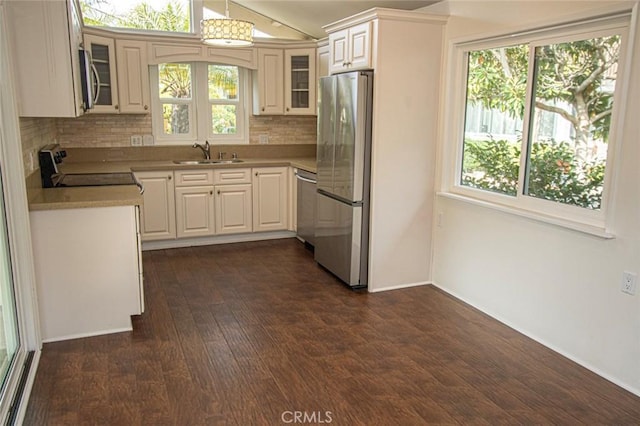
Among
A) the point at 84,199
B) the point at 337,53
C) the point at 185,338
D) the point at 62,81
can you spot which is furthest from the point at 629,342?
the point at 62,81

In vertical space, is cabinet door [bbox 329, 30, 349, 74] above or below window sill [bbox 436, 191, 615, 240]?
above

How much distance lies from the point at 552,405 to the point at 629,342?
0.55 meters

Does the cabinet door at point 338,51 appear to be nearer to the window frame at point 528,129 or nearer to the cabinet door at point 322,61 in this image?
the window frame at point 528,129

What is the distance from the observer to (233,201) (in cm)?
533

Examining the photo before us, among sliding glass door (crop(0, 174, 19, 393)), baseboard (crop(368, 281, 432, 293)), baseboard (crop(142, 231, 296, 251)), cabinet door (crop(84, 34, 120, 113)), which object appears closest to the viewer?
sliding glass door (crop(0, 174, 19, 393))

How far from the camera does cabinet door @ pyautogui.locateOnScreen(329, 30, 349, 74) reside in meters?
4.06

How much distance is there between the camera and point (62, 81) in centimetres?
301

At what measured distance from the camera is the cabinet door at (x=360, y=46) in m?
3.77

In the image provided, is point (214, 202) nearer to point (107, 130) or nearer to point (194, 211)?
point (194, 211)

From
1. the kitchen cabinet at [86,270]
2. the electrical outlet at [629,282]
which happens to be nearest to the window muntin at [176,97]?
the kitchen cabinet at [86,270]

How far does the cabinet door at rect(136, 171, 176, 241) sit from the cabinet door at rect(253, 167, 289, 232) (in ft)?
2.88

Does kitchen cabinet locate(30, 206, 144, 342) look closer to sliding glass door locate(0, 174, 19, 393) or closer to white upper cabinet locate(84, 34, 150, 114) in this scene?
sliding glass door locate(0, 174, 19, 393)

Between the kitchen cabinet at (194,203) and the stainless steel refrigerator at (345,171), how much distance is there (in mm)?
1364

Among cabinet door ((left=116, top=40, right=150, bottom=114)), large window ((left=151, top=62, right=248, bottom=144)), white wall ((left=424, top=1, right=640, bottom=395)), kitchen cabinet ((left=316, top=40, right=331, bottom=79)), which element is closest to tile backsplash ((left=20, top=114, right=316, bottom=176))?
large window ((left=151, top=62, right=248, bottom=144))
